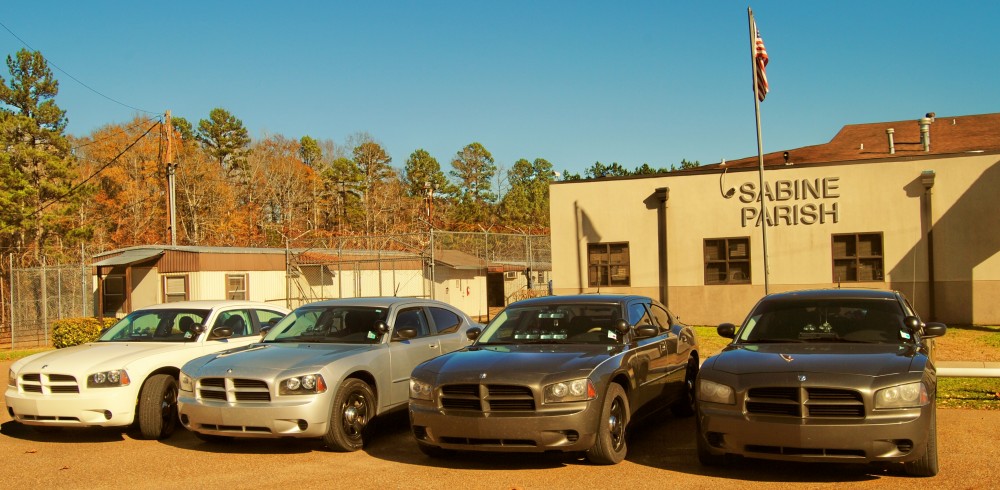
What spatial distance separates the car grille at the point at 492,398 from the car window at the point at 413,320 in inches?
101

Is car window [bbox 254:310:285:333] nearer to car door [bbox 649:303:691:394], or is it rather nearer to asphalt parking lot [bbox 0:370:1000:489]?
asphalt parking lot [bbox 0:370:1000:489]

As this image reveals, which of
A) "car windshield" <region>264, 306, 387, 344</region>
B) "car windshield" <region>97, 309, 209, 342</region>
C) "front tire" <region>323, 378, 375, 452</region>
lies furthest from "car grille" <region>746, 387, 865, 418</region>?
"car windshield" <region>97, 309, 209, 342</region>

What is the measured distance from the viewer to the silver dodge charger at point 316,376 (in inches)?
328

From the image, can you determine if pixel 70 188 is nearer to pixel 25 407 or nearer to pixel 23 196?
pixel 23 196

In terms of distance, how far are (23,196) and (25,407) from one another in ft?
105

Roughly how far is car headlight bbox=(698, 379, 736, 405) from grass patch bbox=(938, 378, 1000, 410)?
4.69 m

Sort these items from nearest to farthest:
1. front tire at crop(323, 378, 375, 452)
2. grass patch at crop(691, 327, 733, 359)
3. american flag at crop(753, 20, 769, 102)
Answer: front tire at crop(323, 378, 375, 452), grass patch at crop(691, 327, 733, 359), american flag at crop(753, 20, 769, 102)

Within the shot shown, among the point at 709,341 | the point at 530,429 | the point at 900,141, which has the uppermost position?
the point at 900,141

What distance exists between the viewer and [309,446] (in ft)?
29.3

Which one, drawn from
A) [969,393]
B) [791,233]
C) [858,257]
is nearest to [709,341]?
[791,233]

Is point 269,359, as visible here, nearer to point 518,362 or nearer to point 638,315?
point 518,362

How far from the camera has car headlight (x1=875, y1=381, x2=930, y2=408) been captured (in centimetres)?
643

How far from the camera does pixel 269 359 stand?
884 centimetres

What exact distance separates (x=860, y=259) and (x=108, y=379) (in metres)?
17.7
